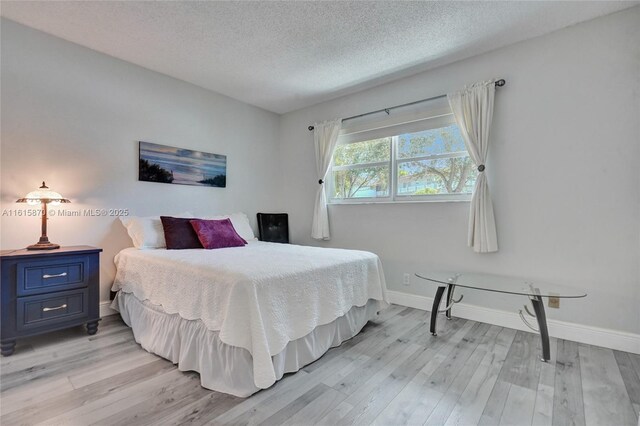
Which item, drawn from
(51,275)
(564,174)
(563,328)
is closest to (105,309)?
(51,275)

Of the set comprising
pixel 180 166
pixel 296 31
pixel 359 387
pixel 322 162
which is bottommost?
pixel 359 387

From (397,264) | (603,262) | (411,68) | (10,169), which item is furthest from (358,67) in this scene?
(10,169)

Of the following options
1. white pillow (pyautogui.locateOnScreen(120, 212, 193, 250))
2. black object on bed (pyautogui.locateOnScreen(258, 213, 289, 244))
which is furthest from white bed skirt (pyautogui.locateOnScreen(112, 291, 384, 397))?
black object on bed (pyautogui.locateOnScreen(258, 213, 289, 244))

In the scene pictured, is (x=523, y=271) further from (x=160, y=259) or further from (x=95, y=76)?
(x=95, y=76)

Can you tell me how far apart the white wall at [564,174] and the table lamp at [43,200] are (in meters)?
3.33

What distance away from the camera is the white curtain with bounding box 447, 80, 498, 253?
2.69 metres

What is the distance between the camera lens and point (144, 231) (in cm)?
287

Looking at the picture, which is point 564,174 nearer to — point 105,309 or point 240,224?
point 240,224

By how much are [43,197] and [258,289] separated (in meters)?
2.03

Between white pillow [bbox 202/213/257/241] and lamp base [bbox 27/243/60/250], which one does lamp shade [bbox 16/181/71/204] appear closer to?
lamp base [bbox 27/243/60/250]

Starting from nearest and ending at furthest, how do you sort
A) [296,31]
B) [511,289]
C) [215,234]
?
[511,289] < [296,31] < [215,234]

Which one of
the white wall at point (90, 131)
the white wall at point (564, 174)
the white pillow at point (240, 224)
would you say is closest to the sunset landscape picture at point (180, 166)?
the white wall at point (90, 131)

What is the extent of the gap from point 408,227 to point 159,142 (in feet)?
9.50

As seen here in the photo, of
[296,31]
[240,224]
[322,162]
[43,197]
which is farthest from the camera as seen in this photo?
[322,162]
